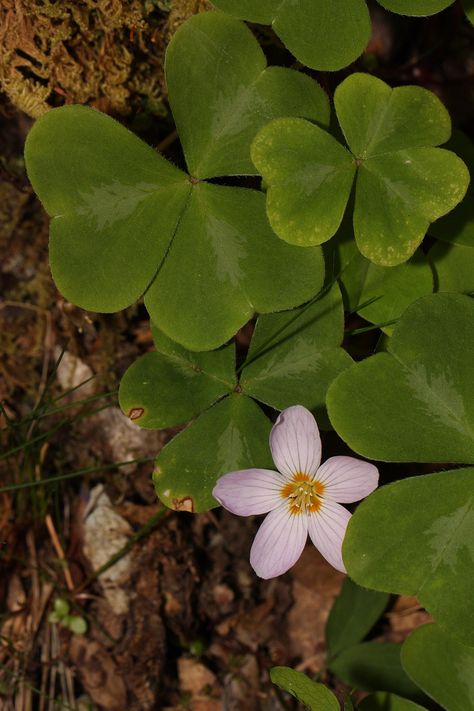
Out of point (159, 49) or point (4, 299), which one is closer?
point (159, 49)

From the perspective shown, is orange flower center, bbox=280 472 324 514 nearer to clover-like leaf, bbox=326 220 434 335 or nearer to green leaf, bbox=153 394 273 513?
green leaf, bbox=153 394 273 513

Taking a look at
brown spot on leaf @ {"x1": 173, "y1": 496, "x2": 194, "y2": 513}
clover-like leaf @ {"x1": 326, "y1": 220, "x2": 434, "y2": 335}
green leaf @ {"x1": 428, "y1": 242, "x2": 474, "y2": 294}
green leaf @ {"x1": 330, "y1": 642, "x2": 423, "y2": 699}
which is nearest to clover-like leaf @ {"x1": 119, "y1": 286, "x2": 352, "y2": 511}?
brown spot on leaf @ {"x1": 173, "y1": 496, "x2": 194, "y2": 513}

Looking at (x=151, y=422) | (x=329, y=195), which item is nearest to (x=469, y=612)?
(x=151, y=422)

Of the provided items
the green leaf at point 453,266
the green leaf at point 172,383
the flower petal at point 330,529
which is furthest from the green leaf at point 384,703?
the green leaf at point 453,266

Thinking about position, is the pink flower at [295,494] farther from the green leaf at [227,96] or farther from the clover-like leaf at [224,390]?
the green leaf at [227,96]

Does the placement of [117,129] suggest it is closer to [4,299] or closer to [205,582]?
[4,299]

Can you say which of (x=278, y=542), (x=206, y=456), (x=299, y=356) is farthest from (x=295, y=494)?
(x=299, y=356)

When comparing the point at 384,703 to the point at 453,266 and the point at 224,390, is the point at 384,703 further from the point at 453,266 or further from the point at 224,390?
the point at 453,266
